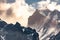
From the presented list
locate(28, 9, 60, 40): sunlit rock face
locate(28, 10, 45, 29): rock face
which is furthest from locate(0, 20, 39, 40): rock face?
locate(28, 10, 45, 29): rock face

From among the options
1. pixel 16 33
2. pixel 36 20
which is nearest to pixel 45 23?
pixel 36 20

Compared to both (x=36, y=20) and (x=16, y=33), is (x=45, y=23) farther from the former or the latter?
(x=16, y=33)

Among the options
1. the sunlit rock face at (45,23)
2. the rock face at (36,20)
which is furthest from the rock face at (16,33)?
the rock face at (36,20)

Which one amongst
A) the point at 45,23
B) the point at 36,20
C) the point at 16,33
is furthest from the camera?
the point at 45,23

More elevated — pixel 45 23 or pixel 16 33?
pixel 16 33

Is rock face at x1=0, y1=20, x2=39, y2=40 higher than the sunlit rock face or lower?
higher

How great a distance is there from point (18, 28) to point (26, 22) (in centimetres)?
464

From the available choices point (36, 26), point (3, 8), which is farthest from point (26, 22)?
point (3, 8)

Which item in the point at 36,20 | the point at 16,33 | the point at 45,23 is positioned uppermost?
the point at 16,33

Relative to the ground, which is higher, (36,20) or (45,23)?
(36,20)

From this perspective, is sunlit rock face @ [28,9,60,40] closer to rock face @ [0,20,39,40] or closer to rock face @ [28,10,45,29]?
rock face @ [28,10,45,29]

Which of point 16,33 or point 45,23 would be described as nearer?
point 16,33

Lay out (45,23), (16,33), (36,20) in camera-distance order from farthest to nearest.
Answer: (45,23)
(36,20)
(16,33)

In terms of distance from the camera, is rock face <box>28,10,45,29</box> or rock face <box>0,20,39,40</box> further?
rock face <box>28,10,45,29</box>
